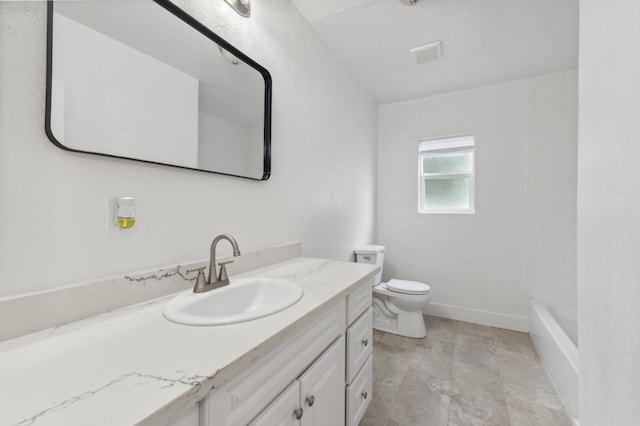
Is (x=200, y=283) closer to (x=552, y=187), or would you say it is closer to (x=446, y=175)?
(x=446, y=175)

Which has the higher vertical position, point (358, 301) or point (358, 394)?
point (358, 301)

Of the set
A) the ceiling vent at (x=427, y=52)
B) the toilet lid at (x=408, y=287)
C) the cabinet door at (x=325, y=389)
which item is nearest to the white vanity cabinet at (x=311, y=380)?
the cabinet door at (x=325, y=389)

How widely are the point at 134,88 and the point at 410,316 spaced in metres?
2.47

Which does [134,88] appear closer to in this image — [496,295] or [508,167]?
[508,167]

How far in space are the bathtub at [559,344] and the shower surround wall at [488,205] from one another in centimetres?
19

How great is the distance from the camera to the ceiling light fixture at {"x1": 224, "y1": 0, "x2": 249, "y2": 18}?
49.3 inches

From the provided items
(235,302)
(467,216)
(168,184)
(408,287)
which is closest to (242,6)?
(168,184)

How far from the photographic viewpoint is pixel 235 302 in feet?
3.53

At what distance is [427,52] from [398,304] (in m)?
2.12

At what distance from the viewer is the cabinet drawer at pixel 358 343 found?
3.92ft

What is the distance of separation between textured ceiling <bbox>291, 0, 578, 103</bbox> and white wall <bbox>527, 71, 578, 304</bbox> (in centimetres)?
23

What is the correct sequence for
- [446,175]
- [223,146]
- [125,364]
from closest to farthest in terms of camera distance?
[125,364]
[223,146]
[446,175]

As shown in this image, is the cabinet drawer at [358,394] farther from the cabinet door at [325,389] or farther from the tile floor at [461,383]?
the tile floor at [461,383]

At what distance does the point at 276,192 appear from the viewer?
1.58 metres
